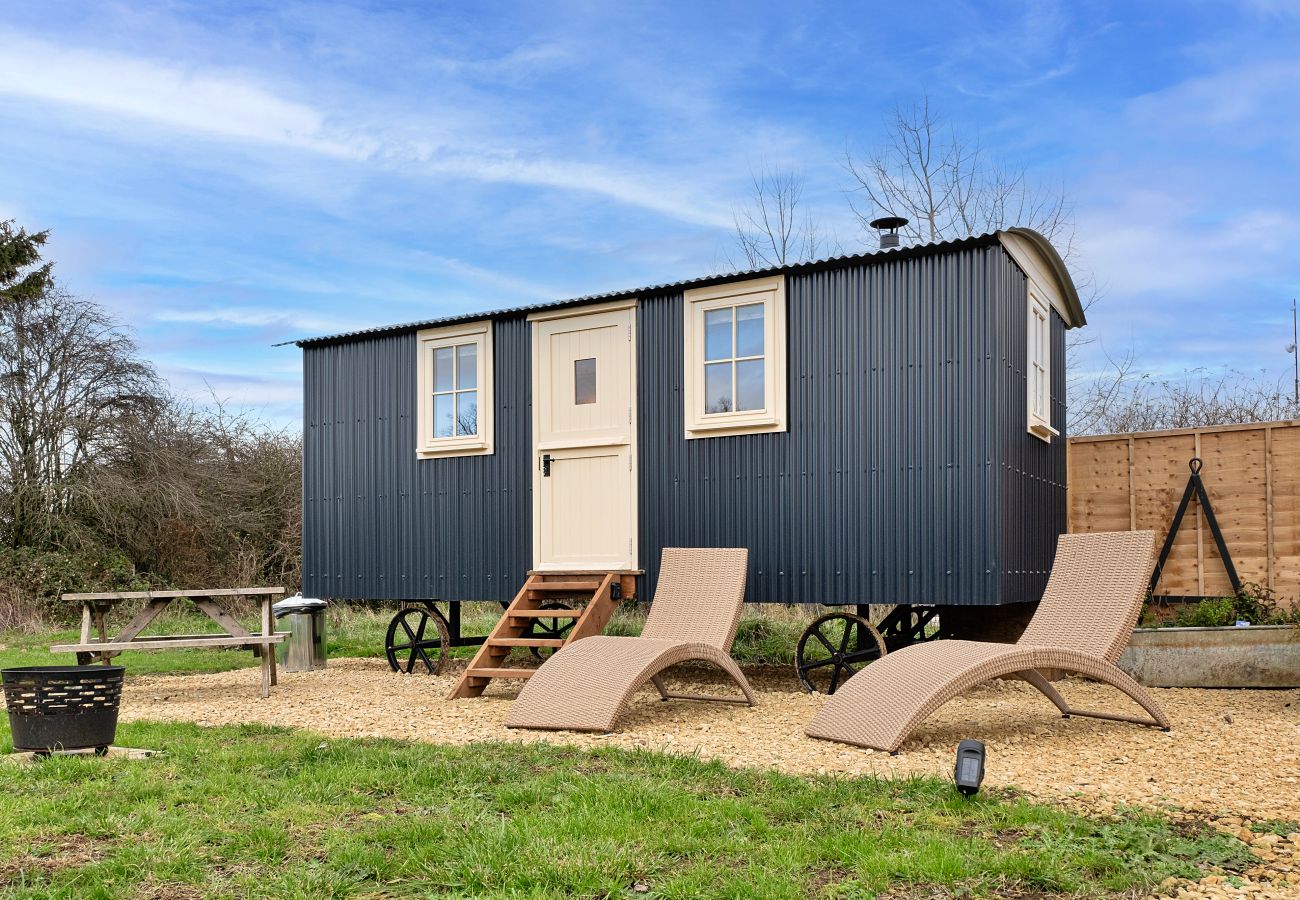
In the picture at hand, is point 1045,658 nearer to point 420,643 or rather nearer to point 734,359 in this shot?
point 734,359

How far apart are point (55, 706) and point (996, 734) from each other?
485 cm

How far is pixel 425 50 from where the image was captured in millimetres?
10148

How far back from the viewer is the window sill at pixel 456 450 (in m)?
9.80

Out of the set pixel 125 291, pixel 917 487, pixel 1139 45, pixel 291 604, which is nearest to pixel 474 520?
pixel 291 604

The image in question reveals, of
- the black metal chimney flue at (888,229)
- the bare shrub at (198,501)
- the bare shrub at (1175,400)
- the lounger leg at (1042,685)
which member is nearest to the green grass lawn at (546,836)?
the lounger leg at (1042,685)

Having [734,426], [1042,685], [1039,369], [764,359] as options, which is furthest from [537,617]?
[1039,369]

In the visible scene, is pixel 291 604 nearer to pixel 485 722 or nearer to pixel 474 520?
pixel 474 520

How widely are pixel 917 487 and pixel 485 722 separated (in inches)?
132

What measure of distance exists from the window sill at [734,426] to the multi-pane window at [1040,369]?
77.4 inches

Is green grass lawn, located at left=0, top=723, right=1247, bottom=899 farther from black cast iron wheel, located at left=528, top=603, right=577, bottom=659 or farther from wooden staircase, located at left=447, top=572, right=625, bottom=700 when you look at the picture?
black cast iron wheel, located at left=528, top=603, right=577, bottom=659

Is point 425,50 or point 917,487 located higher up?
point 425,50

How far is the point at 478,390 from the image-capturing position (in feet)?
32.4

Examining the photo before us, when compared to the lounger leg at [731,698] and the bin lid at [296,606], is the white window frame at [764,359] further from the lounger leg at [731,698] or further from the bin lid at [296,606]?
the bin lid at [296,606]

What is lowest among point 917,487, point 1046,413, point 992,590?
point 992,590
